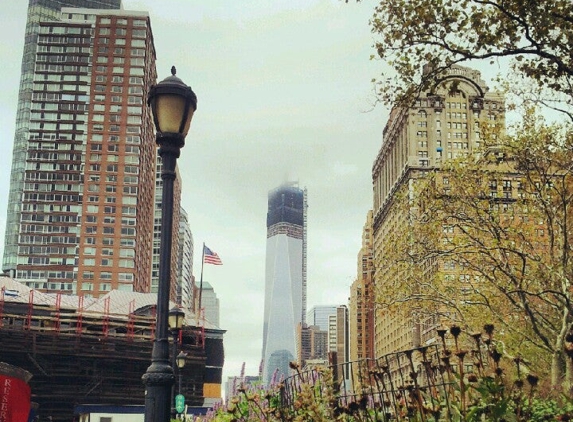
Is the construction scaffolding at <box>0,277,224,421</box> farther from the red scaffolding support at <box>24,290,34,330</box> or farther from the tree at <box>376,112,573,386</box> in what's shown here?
the tree at <box>376,112,573,386</box>

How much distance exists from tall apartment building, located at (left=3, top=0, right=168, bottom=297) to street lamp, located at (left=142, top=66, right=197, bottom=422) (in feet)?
355

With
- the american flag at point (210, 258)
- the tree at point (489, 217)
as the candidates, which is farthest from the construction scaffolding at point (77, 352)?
the tree at point (489, 217)

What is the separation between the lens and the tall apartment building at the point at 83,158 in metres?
115

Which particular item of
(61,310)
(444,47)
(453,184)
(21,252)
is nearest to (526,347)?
(453,184)

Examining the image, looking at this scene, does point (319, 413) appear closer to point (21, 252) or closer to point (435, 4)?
point (435, 4)

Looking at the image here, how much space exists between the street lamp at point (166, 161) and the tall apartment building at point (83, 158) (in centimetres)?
10811

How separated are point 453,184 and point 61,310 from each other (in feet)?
148

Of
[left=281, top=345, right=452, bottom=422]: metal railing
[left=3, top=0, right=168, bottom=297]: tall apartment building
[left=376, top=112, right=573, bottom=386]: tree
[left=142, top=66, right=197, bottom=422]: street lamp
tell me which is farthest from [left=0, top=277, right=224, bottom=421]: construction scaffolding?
[left=3, top=0, right=168, bottom=297]: tall apartment building

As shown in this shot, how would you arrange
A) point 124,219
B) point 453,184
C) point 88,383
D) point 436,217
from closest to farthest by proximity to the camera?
point 436,217 < point 453,184 < point 88,383 < point 124,219

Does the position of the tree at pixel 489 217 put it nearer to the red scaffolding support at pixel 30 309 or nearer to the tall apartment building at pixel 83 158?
the red scaffolding support at pixel 30 309

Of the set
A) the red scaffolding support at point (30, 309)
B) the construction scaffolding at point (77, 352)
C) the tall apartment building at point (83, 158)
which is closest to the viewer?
the construction scaffolding at point (77, 352)

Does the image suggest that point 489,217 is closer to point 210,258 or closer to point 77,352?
point 210,258

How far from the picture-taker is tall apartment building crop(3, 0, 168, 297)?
376ft

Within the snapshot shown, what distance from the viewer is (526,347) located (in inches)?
1153
